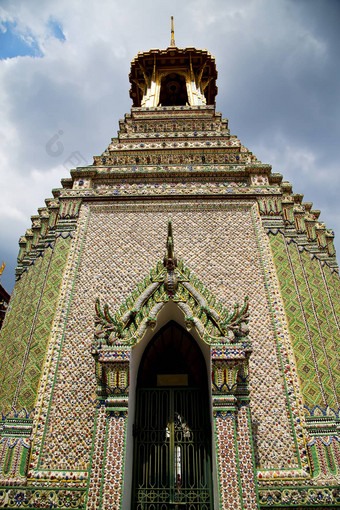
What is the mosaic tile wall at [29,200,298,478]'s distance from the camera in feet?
21.6

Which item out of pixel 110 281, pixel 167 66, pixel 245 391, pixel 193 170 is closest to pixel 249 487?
pixel 245 391

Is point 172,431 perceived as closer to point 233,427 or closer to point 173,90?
point 233,427

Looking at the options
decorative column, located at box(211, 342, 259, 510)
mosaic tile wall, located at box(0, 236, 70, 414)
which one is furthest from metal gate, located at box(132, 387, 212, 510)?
mosaic tile wall, located at box(0, 236, 70, 414)

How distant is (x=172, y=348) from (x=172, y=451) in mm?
1988

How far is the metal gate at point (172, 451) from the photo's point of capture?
6070 millimetres

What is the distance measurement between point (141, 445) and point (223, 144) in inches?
349

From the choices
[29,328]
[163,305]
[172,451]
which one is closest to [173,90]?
[29,328]

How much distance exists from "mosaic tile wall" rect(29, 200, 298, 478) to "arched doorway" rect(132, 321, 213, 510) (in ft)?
3.05

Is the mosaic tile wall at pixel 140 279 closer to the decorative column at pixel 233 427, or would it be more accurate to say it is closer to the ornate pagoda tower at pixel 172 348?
the ornate pagoda tower at pixel 172 348

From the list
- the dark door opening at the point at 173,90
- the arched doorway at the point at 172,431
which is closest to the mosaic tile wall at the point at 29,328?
the arched doorway at the point at 172,431

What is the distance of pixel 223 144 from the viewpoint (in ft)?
38.6

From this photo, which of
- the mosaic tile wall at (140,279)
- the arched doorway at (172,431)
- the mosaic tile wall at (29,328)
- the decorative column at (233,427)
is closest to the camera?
the decorative column at (233,427)

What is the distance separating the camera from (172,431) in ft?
21.5

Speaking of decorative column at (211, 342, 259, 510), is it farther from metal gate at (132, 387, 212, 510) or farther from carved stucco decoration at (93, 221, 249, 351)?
metal gate at (132, 387, 212, 510)
